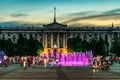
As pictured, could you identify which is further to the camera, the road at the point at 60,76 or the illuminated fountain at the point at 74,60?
the illuminated fountain at the point at 74,60

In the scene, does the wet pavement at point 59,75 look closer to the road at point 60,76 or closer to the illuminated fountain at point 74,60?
the road at point 60,76

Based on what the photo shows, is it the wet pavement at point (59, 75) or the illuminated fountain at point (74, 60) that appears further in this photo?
the illuminated fountain at point (74, 60)

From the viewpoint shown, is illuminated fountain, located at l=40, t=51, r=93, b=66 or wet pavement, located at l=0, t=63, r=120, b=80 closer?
wet pavement, located at l=0, t=63, r=120, b=80

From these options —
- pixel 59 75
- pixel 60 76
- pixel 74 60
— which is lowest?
pixel 74 60

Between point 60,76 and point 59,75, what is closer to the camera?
point 60,76

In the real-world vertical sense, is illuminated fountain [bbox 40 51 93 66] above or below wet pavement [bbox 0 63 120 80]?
below

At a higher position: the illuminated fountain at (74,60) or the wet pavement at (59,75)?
the wet pavement at (59,75)

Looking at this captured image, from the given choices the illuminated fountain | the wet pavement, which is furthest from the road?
the illuminated fountain

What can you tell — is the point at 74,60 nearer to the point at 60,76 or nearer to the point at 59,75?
the point at 59,75

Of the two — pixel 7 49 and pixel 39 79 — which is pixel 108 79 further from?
pixel 7 49

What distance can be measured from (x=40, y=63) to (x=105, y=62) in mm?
24376

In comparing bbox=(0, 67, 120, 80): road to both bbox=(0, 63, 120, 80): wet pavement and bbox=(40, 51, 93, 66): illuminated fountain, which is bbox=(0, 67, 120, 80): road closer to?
bbox=(0, 63, 120, 80): wet pavement

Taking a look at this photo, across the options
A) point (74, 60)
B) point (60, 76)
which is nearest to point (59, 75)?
point (60, 76)

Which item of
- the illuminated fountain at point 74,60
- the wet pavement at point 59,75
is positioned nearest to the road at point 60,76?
the wet pavement at point 59,75
